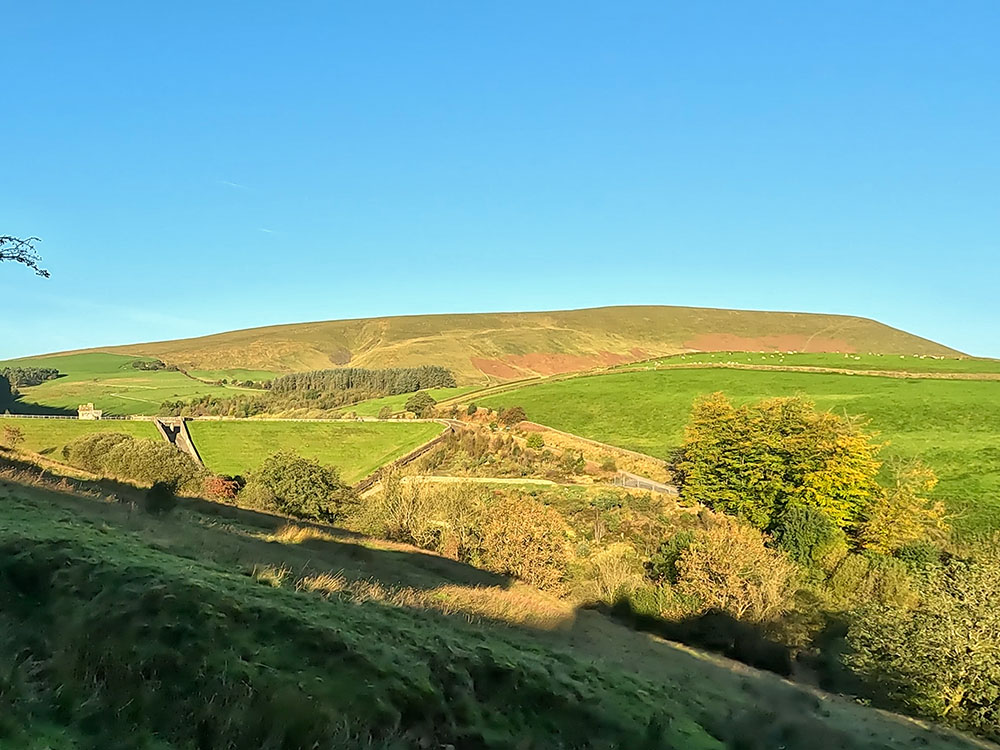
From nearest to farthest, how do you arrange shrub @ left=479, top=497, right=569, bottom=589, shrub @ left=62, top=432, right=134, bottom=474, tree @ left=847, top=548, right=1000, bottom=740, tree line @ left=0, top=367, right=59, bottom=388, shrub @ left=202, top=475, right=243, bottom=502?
tree @ left=847, top=548, right=1000, bottom=740
shrub @ left=479, top=497, right=569, bottom=589
shrub @ left=202, top=475, right=243, bottom=502
shrub @ left=62, top=432, right=134, bottom=474
tree line @ left=0, top=367, right=59, bottom=388

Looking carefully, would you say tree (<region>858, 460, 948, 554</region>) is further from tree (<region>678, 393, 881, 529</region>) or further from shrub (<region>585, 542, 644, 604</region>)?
shrub (<region>585, 542, 644, 604</region>)

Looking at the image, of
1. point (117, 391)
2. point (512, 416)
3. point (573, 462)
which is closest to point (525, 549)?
point (573, 462)

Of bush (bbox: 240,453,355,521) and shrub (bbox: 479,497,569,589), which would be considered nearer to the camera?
shrub (bbox: 479,497,569,589)

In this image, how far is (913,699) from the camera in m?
24.0

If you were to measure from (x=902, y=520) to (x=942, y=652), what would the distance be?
32.9 m

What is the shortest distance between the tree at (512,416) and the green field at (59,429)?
47097mm

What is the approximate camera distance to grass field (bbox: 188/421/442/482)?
83125mm

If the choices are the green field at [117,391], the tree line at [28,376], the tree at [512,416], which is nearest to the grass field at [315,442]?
the tree at [512,416]

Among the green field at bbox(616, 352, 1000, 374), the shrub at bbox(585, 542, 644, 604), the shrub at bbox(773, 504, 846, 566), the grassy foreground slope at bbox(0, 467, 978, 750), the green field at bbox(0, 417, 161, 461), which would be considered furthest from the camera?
the green field at bbox(616, 352, 1000, 374)

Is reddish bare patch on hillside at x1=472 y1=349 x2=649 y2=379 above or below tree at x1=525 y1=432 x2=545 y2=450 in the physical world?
above

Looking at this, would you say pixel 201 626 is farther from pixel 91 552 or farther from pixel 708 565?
pixel 708 565

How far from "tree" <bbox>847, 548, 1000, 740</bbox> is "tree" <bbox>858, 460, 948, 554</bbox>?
79.6ft

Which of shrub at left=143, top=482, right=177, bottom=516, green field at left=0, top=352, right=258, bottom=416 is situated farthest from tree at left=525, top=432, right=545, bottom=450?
green field at left=0, top=352, right=258, bottom=416

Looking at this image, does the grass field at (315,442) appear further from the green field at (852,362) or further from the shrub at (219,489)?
the green field at (852,362)
